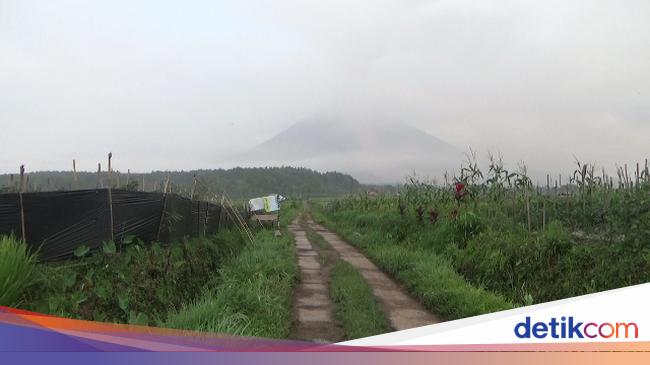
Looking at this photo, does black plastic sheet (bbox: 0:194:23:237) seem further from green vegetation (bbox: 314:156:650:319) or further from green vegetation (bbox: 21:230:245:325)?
green vegetation (bbox: 314:156:650:319)

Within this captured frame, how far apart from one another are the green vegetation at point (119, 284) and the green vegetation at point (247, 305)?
42 centimetres

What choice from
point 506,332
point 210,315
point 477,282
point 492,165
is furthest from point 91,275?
point 492,165

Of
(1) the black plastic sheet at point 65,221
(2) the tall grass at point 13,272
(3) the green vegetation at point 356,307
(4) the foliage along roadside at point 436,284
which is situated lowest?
(3) the green vegetation at point 356,307

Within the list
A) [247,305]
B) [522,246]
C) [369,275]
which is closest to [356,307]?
[247,305]

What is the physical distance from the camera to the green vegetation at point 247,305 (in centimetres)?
490

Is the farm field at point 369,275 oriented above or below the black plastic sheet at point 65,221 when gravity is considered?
below

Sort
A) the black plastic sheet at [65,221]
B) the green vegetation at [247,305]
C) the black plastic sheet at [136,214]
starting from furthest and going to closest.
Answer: the black plastic sheet at [136,214], the black plastic sheet at [65,221], the green vegetation at [247,305]

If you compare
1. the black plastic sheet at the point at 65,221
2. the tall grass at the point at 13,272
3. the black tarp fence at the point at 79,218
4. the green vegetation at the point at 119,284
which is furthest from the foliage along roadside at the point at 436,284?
the tall grass at the point at 13,272

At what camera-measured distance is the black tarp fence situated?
5777 mm

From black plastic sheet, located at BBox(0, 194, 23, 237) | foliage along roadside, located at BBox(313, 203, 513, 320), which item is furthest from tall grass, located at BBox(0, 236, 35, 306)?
→ foliage along roadside, located at BBox(313, 203, 513, 320)

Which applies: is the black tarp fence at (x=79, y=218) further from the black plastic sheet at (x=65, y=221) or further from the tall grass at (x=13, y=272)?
the tall grass at (x=13, y=272)

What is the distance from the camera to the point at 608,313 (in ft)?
10.1

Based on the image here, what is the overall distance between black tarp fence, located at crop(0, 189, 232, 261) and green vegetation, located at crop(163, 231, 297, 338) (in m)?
1.58

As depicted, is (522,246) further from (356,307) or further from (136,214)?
(136,214)
